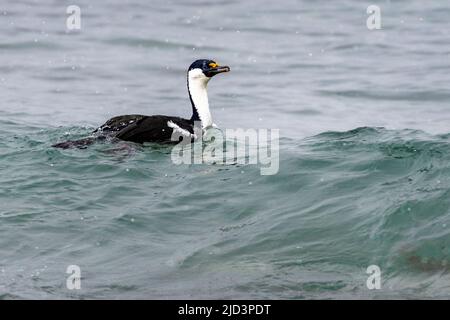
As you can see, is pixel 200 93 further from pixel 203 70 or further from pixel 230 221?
pixel 230 221

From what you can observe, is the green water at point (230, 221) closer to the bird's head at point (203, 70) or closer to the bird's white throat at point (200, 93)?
the bird's white throat at point (200, 93)

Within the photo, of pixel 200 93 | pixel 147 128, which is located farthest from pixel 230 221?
pixel 200 93

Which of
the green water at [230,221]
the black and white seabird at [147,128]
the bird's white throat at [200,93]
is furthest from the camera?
the bird's white throat at [200,93]

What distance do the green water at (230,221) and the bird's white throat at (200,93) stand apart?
1585mm

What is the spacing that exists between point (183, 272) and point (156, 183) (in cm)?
269

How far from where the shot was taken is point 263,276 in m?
8.16

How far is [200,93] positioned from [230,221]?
448 cm

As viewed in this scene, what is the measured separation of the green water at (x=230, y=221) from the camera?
8.05m

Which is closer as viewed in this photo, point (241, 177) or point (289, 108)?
point (241, 177)

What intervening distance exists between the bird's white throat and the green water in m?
1.59

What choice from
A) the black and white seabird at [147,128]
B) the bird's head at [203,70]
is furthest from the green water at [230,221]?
the bird's head at [203,70]

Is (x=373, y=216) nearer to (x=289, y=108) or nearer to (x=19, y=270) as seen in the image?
(x=19, y=270)

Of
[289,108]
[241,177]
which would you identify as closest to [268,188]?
[241,177]
